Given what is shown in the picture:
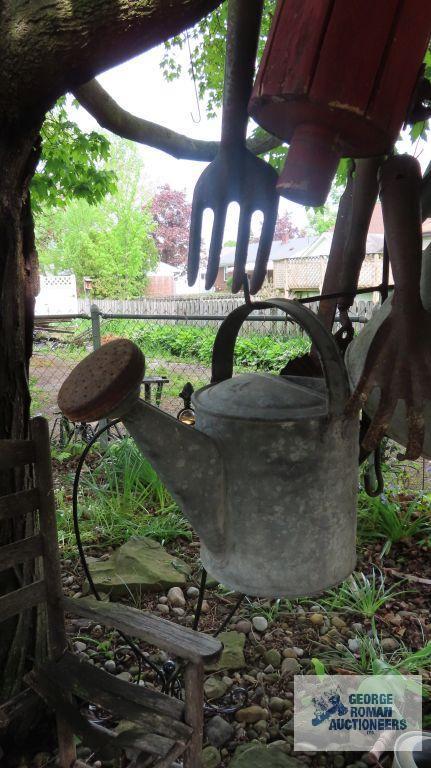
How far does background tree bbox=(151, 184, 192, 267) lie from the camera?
2858 centimetres

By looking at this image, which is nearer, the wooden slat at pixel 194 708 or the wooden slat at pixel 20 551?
the wooden slat at pixel 194 708

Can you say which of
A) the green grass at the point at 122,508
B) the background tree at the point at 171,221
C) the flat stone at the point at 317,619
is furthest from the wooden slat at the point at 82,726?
the background tree at the point at 171,221

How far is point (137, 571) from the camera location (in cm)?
234

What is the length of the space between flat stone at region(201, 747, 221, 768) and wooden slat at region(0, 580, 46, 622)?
68 centimetres

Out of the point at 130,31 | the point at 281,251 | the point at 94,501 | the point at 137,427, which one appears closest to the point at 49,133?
the point at 94,501

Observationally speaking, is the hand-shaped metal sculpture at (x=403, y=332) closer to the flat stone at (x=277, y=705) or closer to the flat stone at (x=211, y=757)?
the flat stone at (x=211, y=757)

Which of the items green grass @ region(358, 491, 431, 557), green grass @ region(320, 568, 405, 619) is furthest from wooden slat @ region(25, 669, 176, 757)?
green grass @ region(358, 491, 431, 557)

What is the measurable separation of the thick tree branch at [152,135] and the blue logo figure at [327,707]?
1.80 m

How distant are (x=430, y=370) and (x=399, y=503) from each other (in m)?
2.53

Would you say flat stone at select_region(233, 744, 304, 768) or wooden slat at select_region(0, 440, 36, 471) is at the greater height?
wooden slat at select_region(0, 440, 36, 471)

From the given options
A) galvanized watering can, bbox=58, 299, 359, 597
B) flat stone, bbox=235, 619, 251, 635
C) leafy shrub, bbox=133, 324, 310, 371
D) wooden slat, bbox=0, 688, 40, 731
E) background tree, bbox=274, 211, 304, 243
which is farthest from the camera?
background tree, bbox=274, 211, 304, 243

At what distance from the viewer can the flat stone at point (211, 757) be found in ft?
4.82

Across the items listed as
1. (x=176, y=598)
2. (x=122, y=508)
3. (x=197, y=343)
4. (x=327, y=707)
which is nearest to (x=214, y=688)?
(x=327, y=707)

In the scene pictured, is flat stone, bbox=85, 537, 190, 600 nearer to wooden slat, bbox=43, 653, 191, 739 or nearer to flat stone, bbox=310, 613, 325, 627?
flat stone, bbox=310, 613, 325, 627
